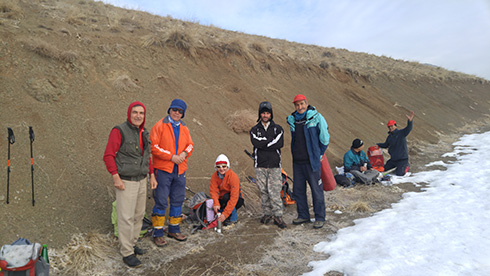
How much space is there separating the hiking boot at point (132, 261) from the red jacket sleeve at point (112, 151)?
113 centimetres

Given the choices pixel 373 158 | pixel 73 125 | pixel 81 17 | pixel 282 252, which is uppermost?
pixel 81 17

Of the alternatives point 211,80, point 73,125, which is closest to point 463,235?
point 73,125

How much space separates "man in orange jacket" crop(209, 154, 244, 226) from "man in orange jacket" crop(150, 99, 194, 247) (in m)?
0.72

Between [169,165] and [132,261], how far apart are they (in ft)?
4.40

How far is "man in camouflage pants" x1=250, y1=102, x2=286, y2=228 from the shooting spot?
5.16 meters

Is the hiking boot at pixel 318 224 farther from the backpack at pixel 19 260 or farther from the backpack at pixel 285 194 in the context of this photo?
the backpack at pixel 19 260

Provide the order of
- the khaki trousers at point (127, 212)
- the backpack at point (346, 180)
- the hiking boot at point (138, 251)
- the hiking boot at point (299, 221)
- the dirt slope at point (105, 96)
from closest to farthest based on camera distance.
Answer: the khaki trousers at point (127, 212) < the hiking boot at point (138, 251) < the dirt slope at point (105, 96) < the hiking boot at point (299, 221) < the backpack at point (346, 180)

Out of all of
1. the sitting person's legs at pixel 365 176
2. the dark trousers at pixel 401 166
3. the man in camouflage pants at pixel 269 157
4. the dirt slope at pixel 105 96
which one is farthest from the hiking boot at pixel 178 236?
Answer: the dark trousers at pixel 401 166

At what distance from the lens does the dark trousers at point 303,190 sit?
517 cm

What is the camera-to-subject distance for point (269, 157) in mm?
5195

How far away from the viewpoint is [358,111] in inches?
587

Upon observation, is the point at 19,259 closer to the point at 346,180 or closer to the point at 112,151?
the point at 112,151

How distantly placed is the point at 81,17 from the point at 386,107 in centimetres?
1554

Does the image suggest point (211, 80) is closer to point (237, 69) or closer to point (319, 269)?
point (237, 69)
